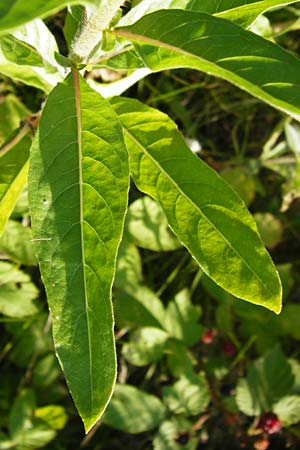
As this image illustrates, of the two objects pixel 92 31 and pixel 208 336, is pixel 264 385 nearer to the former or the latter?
pixel 208 336

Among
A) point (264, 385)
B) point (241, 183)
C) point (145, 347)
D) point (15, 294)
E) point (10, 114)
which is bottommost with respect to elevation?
point (264, 385)

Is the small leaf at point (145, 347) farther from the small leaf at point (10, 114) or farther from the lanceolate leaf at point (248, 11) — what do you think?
the lanceolate leaf at point (248, 11)

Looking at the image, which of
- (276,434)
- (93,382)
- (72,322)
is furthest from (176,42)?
(276,434)

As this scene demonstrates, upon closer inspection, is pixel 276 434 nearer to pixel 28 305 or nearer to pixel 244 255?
pixel 28 305

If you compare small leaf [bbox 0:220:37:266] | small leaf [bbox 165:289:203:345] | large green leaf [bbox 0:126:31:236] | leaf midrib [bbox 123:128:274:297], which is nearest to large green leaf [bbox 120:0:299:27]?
leaf midrib [bbox 123:128:274:297]

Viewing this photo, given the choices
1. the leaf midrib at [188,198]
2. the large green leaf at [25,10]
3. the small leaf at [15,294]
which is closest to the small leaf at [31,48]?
the leaf midrib at [188,198]

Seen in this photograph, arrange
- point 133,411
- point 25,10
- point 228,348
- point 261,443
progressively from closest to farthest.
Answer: point 25,10, point 133,411, point 261,443, point 228,348

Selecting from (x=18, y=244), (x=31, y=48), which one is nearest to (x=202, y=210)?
(x=31, y=48)
